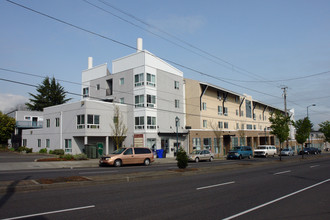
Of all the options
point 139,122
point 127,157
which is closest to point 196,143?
point 139,122

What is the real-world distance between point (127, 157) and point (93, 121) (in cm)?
1402

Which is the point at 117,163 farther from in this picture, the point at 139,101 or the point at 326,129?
the point at 326,129

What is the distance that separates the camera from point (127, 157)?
76.5 feet

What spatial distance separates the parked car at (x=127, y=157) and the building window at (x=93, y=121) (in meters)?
12.5

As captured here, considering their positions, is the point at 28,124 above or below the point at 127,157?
above

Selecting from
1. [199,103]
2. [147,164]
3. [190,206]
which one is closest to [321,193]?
[190,206]

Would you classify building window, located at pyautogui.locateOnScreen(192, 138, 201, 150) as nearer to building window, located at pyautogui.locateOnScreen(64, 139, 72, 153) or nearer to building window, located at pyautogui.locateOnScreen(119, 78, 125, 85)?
building window, located at pyautogui.locateOnScreen(119, 78, 125, 85)

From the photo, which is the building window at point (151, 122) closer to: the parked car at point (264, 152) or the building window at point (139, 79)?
the building window at point (139, 79)

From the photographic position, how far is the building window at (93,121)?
1389 inches

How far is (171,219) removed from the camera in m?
6.55

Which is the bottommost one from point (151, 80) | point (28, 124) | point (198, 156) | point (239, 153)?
point (239, 153)

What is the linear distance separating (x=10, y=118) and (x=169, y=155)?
105ft

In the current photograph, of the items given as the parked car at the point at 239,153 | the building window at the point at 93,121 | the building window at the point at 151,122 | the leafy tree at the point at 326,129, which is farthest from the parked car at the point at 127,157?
the leafy tree at the point at 326,129

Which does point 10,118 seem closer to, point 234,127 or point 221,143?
point 221,143
